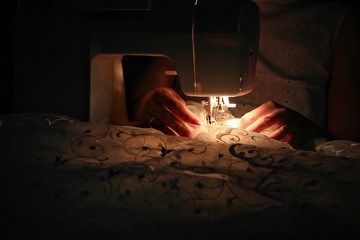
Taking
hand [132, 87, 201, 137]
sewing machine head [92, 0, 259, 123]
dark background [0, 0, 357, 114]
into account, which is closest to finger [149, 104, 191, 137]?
hand [132, 87, 201, 137]

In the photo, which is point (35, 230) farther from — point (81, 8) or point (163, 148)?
point (81, 8)

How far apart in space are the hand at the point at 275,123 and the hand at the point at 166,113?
18 centimetres

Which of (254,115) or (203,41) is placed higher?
(203,41)

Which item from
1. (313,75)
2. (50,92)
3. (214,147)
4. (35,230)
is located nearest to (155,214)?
(35,230)

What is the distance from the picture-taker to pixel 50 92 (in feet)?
4.16

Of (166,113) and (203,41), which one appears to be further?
(166,113)

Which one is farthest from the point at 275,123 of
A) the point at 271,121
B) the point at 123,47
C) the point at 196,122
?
the point at 123,47

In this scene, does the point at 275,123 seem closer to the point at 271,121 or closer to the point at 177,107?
the point at 271,121

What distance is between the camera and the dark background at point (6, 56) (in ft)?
6.46

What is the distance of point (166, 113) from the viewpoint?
4.40ft

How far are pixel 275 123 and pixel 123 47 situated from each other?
20.0 inches

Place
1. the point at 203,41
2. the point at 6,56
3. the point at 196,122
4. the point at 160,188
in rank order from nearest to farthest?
the point at 160,188, the point at 203,41, the point at 196,122, the point at 6,56

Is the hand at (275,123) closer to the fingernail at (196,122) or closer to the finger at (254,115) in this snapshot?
the finger at (254,115)

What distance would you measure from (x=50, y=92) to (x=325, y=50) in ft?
3.50
